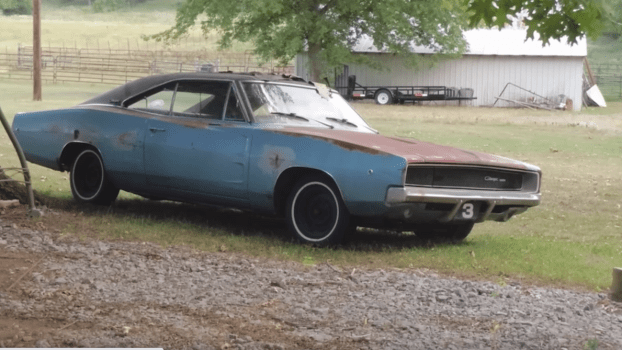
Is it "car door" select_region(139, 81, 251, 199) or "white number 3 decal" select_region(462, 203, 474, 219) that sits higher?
"car door" select_region(139, 81, 251, 199)

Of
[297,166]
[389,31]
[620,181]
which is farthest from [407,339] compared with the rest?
[389,31]

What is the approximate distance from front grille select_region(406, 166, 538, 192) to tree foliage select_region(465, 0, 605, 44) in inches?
51.1

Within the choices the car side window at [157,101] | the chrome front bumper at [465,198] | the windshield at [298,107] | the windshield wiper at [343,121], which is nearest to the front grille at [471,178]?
the chrome front bumper at [465,198]

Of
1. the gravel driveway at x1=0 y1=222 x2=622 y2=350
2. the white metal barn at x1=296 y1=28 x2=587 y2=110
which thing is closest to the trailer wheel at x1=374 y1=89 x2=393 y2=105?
the white metal barn at x1=296 y1=28 x2=587 y2=110

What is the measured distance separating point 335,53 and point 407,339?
29463 mm

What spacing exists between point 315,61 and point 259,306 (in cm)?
2998

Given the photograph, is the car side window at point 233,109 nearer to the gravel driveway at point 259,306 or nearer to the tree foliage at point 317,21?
the gravel driveway at point 259,306

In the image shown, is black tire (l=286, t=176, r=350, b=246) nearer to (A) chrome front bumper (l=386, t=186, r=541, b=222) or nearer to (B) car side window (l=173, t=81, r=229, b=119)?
(A) chrome front bumper (l=386, t=186, r=541, b=222)

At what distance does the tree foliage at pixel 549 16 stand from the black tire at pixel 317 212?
209 centimetres

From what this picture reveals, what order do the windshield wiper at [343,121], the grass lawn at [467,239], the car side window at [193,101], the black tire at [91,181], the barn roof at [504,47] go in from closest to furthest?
the grass lawn at [467,239] < the car side window at [193,101] < the windshield wiper at [343,121] < the black tire at [91,181] < the barn roof at [504,47]

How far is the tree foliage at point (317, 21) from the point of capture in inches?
1325

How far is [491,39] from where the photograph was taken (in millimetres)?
47156

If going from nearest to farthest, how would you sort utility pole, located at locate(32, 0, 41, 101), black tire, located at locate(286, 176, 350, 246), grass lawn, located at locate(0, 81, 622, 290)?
1. grass lawn, located at locate(0, 81, 622, 290)
2. black tire, located at locate(286, 176, 350, 246)
3. utility pole, located at locate(32, 0, 41, 101)

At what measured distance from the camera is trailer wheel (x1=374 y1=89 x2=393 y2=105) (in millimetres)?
44359
